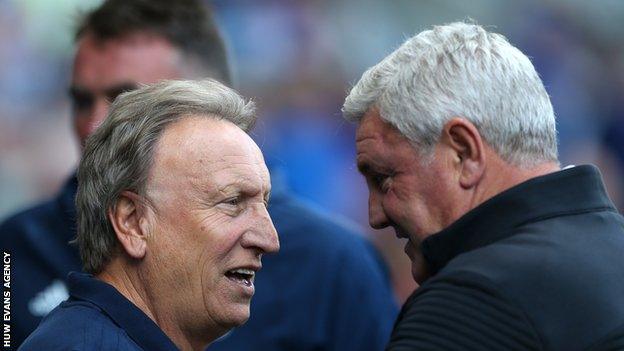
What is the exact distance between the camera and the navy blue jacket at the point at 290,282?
13.1ft

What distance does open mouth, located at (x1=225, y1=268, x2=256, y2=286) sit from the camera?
2822 mm

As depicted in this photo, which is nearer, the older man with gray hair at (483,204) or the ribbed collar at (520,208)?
the older man with gray hair at (483,204)

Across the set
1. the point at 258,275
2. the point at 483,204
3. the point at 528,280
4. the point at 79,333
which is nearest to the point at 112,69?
the point at 258,275

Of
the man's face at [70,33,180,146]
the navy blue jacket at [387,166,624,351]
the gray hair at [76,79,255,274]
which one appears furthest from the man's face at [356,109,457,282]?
the man's face at [70,33,180,146]

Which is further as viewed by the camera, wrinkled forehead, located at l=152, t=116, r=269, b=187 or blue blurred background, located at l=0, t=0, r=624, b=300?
blue blurred background, located at l=0, t=0, r=624, b=300

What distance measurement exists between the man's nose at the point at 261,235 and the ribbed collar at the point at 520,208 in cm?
46

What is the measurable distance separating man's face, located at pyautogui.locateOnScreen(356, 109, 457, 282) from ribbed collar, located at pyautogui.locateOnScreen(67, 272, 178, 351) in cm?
57

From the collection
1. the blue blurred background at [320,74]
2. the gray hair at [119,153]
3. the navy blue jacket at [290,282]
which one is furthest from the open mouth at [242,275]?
the blue blurred background at [320,74]

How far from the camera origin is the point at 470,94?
260 cm

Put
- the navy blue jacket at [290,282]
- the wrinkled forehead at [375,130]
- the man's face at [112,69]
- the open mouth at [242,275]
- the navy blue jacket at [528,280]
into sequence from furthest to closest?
the man's face at [112,69], the navy blue jacket at [290,282], the open mouth at [242,275], the wrinkled forehead at [375,130], the navy blue jacket at [528,280]

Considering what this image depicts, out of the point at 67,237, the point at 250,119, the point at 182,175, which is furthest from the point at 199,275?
the point at 67,237

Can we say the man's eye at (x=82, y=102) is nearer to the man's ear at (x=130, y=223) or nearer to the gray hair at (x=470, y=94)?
the man's ear at (x=130, y=223)

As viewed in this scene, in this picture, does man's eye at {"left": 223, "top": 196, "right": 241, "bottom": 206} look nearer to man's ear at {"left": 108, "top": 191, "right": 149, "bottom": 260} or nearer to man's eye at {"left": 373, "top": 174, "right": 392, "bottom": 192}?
man's ear at {"left": 108, "top": 191, "right": 149, "bottom": 260}

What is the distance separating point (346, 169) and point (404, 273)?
1.63ft
